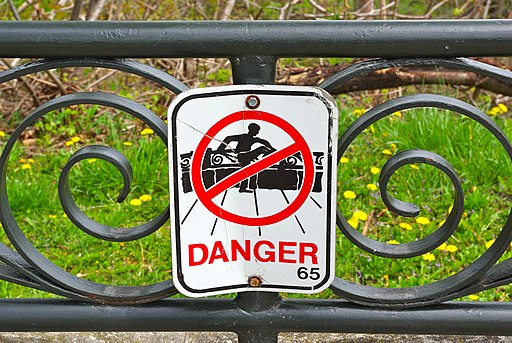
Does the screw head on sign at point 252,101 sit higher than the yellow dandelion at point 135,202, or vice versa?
the screw head on sign at point 252,101

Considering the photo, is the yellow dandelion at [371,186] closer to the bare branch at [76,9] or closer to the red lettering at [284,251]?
the red lettering at [284,251]

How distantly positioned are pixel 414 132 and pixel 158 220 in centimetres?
216

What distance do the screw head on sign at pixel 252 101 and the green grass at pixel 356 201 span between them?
4.46ft

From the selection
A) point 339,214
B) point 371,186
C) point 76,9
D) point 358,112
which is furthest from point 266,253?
point 76,9

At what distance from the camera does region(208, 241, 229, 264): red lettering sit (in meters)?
1.36

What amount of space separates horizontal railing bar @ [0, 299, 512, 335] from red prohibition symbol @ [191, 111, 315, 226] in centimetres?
22

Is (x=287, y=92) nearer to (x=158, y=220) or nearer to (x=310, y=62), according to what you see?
(x=158, y=220)

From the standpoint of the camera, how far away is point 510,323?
4.68 ft

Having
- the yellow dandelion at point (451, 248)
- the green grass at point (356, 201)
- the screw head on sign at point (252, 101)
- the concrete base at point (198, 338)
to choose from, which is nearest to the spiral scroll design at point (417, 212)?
the screw head on sign at point (252, 101)

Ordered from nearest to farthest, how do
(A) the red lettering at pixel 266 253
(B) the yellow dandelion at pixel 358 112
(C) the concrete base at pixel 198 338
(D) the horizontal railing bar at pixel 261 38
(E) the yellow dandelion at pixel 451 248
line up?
1. (D) the horizontal railing bar at pixel 261 38
2. (A) the red lettering at pixel 266 253
3. (C) the concrete base at pixel 198 338
4. (E) the yellow dandelion at pixel 451 248
5. (B) the yellow dandelion at pixel 358 112

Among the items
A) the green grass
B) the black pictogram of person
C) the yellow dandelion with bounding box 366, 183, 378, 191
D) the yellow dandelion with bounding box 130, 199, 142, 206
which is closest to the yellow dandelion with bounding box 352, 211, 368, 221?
the green grass

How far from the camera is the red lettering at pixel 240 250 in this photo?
4.46 ft

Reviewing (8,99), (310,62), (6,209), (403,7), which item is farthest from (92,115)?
(403,7)

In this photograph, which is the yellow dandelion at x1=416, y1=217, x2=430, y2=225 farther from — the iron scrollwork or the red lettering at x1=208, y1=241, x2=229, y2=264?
the red lettering at x1=208, y1=241, x2=229, y2=264
